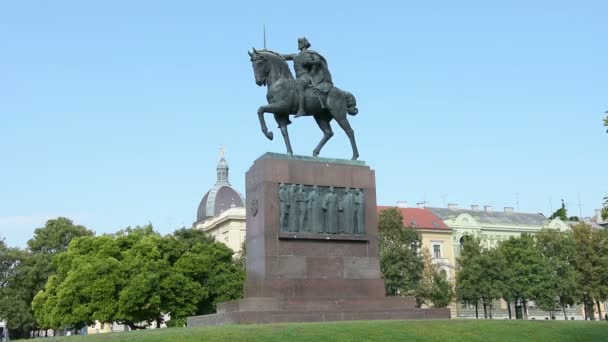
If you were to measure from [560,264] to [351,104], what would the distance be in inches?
1483

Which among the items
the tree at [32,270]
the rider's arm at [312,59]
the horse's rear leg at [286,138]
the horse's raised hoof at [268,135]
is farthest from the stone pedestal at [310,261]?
the tree at [32,270]

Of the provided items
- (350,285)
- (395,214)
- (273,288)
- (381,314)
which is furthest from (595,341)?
(395,214)

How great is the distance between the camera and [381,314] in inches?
706

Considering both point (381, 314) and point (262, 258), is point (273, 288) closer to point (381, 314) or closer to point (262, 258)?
point (262, 258)

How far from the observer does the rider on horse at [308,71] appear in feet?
69.5

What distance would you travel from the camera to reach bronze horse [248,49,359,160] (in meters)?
20.9

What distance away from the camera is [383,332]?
46.9 ft

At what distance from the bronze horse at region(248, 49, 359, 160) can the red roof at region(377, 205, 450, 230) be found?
4654 centimetres

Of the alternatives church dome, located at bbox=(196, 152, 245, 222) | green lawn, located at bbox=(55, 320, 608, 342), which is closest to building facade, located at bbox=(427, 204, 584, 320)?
church dome, located at bbox=(196, 152, 245, 222)

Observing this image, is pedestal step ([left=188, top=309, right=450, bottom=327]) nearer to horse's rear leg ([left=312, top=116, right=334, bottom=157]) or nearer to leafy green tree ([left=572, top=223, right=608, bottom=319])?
horse's rear leg ([left=312, top=116, right=334, bottom=157])

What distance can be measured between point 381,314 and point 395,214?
3180 centimetres

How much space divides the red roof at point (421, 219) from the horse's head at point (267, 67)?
4776cm

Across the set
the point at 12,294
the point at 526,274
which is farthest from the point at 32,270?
the point at 526,274

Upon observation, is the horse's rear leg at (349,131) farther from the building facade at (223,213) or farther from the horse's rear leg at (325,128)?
the building facade at (223,213)
